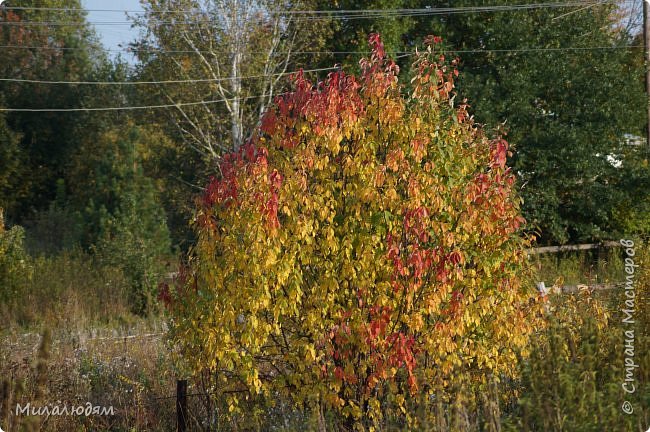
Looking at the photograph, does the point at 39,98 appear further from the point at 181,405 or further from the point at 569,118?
the point at 181,405

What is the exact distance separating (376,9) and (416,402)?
16.3 meters

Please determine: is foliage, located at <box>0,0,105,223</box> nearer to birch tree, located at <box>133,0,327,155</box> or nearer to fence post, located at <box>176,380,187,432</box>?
birch tree, located at <box>133,0,327,155</box>

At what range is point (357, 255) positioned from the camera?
533 centimetres

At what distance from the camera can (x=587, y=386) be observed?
492 cm

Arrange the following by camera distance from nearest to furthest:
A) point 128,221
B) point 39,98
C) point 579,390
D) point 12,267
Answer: point 579,390, point 12,267, point 128,221, point 39,98

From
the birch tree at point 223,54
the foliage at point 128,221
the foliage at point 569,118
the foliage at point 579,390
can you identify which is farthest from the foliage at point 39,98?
the foliage at point 579,390

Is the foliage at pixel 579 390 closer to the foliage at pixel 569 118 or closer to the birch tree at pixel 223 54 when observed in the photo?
the foliage at pixel 569 118

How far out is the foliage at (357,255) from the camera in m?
5.19

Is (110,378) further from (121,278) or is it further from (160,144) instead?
(160,144)

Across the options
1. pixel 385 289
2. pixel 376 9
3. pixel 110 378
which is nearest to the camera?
pixel 385 289

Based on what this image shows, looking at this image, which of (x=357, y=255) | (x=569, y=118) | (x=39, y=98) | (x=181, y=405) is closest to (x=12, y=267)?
(x=181, y=405)

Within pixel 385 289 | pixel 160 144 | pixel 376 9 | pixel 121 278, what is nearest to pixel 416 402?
pixel 385 289

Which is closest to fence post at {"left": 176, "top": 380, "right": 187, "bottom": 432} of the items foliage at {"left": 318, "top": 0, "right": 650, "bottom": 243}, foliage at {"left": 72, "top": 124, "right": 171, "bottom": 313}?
foliage at {"left": 72, "top": 124, "right": 171, "bottom": 313}

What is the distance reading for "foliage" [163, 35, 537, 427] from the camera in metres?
5.19
